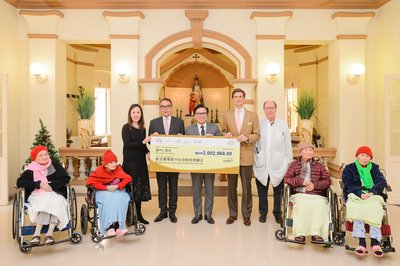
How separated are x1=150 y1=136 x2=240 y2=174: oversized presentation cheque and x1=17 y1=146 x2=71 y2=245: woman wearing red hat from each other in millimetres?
1094

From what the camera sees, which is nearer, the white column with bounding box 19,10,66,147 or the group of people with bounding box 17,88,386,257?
the group of people with bounding box 17,88,386,257

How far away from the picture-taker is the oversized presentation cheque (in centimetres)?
454

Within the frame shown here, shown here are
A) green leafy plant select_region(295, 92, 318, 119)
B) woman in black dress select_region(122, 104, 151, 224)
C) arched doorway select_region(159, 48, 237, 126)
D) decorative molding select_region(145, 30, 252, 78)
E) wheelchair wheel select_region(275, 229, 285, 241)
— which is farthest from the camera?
arched doorway select_region(159, 48, 237, 126)

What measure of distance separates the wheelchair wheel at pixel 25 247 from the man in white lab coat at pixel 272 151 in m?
2.65

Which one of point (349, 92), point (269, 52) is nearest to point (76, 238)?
point (269, 52)

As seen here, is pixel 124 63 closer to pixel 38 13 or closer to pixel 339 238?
pixel 38 13

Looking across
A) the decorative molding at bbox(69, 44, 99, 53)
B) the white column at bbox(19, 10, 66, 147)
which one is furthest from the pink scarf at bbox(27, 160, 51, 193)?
the decorative molding at bbox(69, 44, 99, 53)

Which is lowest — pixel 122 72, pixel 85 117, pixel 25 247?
pixel 25 247

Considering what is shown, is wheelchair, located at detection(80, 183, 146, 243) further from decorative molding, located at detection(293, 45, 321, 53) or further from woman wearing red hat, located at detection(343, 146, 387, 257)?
decorative molding, located at detection(293, 45, 321, 53)

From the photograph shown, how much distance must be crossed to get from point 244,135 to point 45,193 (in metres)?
2.30

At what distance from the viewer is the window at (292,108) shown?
10.1m

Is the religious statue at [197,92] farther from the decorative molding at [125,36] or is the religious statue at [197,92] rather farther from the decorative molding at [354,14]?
the decorative molding at [354,14]

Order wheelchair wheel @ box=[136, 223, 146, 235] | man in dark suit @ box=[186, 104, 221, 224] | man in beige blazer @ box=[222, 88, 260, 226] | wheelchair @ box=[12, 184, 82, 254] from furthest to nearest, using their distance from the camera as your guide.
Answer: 1. man in dark suit @ box=[186, 104, 221, 224]
2. man in beige blazer @ box=[222, 88, 260, 226]
3. wheelchair wheel @ box=[136, 223, 146, 235]
4. wheelchair @ box=[12, 184, 82, 254]

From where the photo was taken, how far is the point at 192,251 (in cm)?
374
